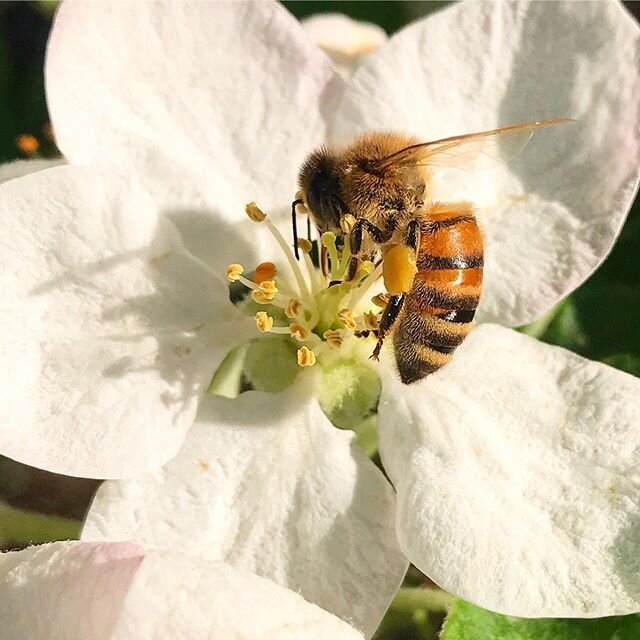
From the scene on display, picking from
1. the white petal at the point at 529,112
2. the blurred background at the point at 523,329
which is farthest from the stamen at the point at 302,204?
the blurred background at the point at 523,329

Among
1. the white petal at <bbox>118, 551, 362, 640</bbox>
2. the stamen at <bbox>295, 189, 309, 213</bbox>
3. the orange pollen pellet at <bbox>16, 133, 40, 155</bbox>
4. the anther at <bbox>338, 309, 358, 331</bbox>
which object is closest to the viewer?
the white petal at <bbox>118, 551, 362, 640</bbox>

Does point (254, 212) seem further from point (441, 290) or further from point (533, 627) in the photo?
point (533, 627)

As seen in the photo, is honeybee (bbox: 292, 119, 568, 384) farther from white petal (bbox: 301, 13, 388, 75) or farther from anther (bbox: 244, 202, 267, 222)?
white petal (bbox: 301, 13, 388, 75)

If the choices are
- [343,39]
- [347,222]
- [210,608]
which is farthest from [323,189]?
[343,39]

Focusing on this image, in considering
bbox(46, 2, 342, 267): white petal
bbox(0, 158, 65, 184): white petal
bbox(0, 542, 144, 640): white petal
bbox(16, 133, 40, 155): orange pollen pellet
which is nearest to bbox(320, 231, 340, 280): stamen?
bbox(46, 2, 342, 267): white petal

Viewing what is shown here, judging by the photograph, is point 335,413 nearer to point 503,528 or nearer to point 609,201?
point 503,528

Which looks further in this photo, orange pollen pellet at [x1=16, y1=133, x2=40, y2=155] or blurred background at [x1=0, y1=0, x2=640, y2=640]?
orange pollen pellet at [x1=16, y1=133, x2=40, y2=155]
